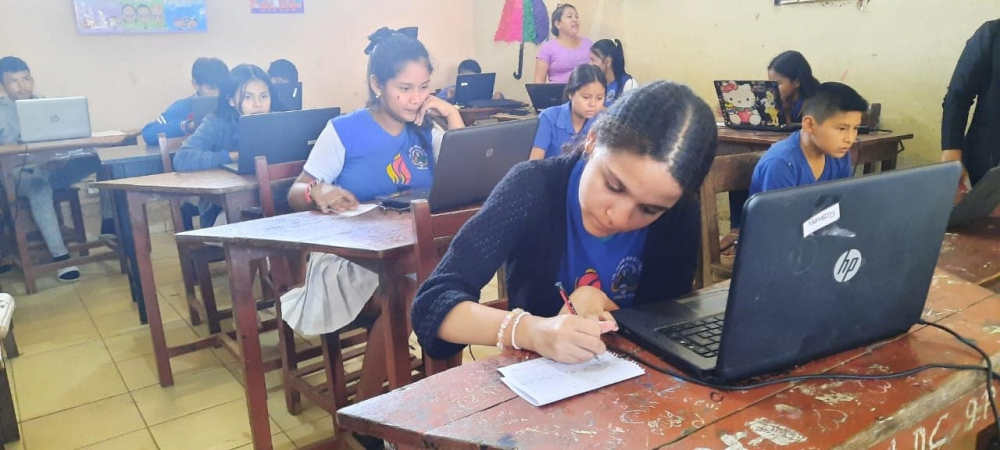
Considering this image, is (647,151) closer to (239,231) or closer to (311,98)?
(239,231)

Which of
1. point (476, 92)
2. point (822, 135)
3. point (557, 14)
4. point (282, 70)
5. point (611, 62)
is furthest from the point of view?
point (476, 92)

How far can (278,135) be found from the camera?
8.16 feet

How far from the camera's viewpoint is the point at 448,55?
623 centimetres

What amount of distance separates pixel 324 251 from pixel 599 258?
676 mm

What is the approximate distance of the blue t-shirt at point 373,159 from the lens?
6.93 ft

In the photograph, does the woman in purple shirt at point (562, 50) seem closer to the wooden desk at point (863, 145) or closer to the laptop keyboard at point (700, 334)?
the wooden desk at point (863, 145)

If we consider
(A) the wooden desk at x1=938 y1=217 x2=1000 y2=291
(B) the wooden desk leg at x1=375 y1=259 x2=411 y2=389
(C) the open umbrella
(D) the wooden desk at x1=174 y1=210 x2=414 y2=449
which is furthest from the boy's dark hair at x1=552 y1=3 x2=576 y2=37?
(B) the wooden desk leg at x1=375 y1=259 x2=411 y2=389

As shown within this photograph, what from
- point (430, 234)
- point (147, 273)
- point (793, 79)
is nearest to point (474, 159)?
point (430, 234)

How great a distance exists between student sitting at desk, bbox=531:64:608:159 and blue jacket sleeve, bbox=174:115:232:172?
52.6 inches

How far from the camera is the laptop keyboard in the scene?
3.01 feet

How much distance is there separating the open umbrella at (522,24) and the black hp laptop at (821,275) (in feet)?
16.2

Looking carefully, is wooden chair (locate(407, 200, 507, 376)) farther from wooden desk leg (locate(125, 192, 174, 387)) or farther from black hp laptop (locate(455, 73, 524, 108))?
black hp laptop (locate(455, 73, 524, 108))

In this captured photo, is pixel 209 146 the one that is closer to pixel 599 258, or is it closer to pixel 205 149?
pixel 205 149

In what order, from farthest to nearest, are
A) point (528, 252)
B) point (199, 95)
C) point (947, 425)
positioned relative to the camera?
point (199, 95) → point (528, 252) → point (947, 425)
